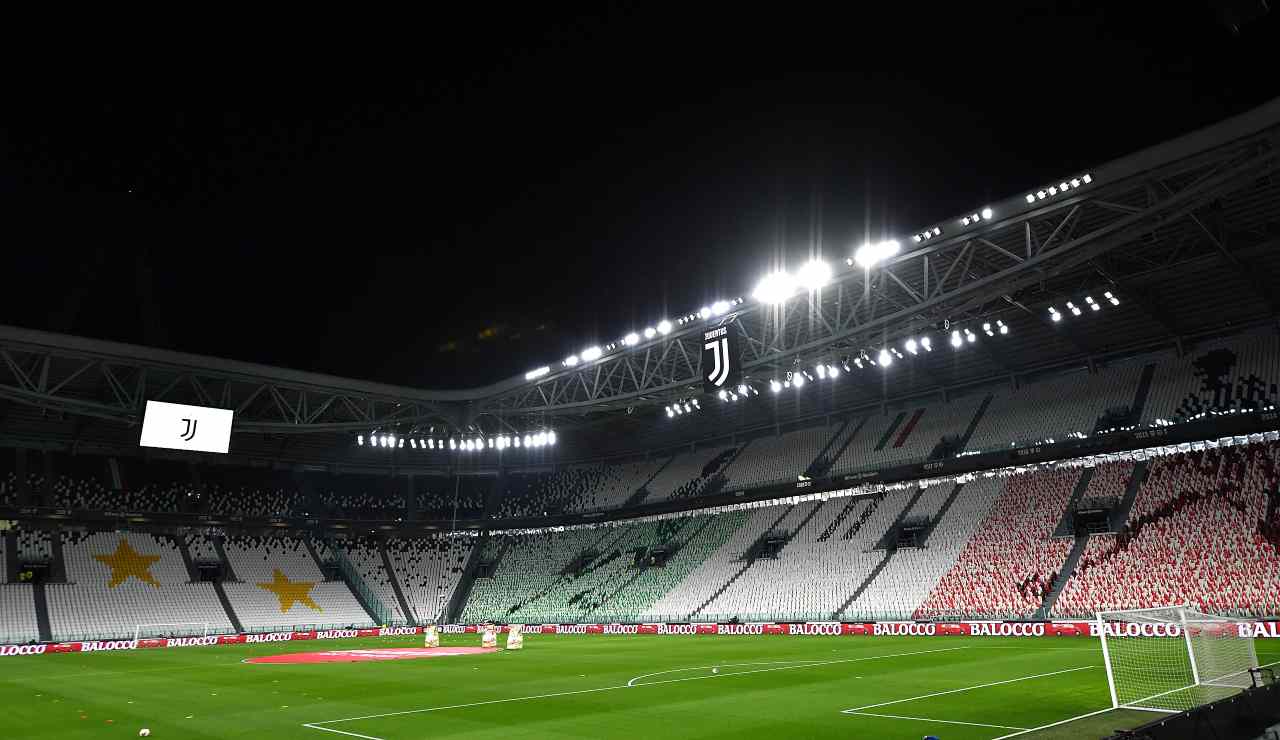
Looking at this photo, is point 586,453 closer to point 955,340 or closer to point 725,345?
point 955,340

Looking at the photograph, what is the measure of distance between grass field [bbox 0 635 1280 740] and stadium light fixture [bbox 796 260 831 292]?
11734mm

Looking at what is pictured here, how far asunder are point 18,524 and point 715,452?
40412 mm

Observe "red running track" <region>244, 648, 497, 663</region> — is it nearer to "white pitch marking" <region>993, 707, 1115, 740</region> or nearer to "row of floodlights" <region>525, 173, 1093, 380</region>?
"row of floodlights" <region>525, 173, 1093, 380</region>

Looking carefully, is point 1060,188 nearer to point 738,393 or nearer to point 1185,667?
point 1185,667

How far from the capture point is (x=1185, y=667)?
15453mm

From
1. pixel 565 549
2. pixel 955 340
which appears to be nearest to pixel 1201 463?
pixel 955 340

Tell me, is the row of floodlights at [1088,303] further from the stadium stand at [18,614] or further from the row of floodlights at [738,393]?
the stadium stand at [18,614]

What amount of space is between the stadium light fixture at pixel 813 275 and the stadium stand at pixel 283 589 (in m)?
37.0

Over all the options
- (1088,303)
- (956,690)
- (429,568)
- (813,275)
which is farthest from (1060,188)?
(429,568)

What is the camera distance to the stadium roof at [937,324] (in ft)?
73.0

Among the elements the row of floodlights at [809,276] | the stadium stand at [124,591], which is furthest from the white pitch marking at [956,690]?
the stadium stand at [124,591]

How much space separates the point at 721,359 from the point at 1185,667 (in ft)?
47.5

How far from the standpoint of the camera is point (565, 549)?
→ 57.4 meters

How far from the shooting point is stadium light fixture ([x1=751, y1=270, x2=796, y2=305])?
28.2 meters
